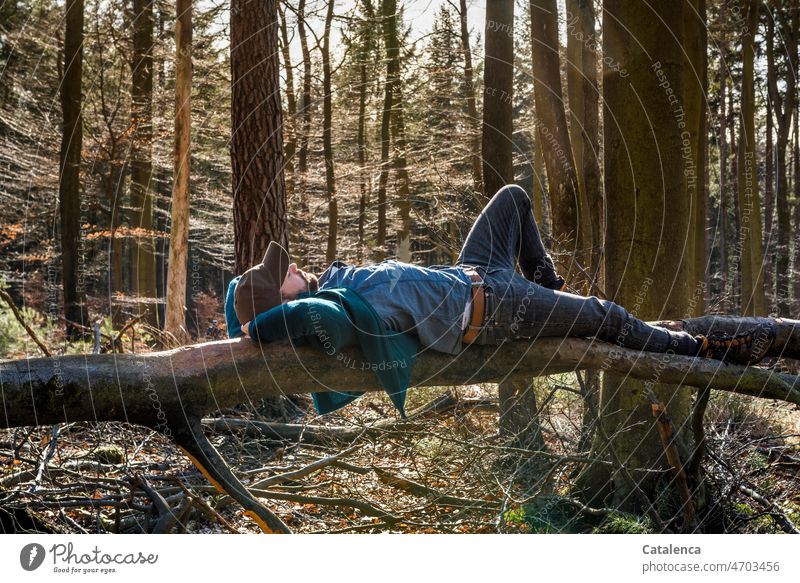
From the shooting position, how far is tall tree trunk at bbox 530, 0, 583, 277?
546 centimetres

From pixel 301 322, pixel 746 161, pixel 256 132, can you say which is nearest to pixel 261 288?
pixel 301 322

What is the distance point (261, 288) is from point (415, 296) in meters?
0.63


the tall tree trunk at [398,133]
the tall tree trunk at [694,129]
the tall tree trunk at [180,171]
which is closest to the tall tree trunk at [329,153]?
the tall tree trunk at [398,133]

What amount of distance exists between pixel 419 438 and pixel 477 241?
3.47 ft

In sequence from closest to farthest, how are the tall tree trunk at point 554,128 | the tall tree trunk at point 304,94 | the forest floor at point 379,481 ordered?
1. the forest floor at point 379,481
2. the tall tree trunk at point 554,128
3. the tall tree trunk at point 304,94

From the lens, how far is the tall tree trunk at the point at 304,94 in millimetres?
6176

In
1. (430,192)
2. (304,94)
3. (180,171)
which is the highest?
(304,94)

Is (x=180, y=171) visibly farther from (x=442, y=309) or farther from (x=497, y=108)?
(x=442, y=309)

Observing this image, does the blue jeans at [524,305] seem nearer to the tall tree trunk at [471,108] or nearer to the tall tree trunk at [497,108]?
the tall tree trunk at [497,108]

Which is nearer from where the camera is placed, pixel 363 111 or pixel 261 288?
pixel 261 288

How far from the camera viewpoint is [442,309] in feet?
9.54

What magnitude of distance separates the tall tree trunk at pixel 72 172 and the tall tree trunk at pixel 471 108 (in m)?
4.75

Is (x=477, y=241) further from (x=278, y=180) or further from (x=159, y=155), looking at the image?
(x=159, y=155)

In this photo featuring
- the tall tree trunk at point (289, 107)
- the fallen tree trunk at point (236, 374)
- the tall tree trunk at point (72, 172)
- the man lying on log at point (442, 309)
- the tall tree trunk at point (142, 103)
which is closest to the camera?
the fallen tree trunk at point (236, 374)
